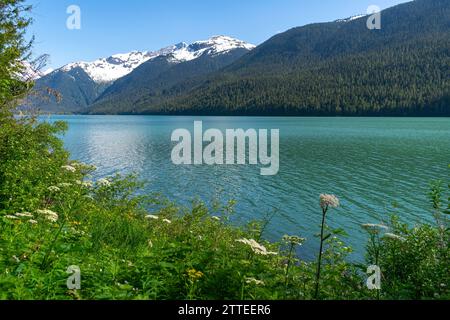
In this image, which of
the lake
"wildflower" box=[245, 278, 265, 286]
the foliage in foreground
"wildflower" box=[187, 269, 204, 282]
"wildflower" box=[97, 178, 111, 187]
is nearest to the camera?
"wildflower" box=[245, 278, 265, 286]

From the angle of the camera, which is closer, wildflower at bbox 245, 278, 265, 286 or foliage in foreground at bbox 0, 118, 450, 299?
wildflower at bbox 245, 278, 265, 286

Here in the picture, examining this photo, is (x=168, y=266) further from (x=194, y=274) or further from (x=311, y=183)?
(x=311, y=183)

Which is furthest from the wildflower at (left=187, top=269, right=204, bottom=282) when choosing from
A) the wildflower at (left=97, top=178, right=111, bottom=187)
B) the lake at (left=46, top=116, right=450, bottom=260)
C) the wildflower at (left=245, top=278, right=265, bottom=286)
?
the lake at (left=46, top=116, right=450, bottom=260)

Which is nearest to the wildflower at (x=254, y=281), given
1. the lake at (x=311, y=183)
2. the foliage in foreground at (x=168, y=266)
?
the foliage in foreground at (x=168, y=266)

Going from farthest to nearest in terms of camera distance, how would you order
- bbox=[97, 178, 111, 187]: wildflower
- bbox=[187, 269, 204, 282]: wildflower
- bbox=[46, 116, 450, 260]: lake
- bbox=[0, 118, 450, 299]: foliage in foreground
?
bbox=[46, 116, 450, 260]: lake
bbox=[97, 178, 111, 187]: wildflower
bbox=[187, 269, 204, 282]: wildflower
bbox=[0, 118, 450, 299]: foliage in foreground

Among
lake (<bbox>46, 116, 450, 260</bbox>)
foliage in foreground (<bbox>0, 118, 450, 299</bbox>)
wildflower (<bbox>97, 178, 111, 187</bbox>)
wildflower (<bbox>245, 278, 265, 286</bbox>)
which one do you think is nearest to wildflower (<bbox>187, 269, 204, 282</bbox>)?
foliage in foreground (<bbox>0, 118, 450, 299</bbox>)

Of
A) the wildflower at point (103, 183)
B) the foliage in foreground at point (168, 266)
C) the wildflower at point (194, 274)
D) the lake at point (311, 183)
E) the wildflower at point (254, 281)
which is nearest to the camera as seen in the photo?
the wildflower at point (254, 281)

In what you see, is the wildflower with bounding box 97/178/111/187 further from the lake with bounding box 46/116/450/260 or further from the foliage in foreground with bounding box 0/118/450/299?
the lake with bounding box 46/116/450/260

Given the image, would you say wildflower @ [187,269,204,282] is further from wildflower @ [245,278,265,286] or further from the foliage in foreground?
wildflower @ [245,278,265,286]

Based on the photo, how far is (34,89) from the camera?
18.1 metres

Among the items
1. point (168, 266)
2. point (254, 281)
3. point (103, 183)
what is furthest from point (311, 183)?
point (254, 281)

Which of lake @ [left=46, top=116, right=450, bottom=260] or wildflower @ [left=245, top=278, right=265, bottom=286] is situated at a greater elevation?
wildflower @ [left=245, top=278, right=265, bottom=286]

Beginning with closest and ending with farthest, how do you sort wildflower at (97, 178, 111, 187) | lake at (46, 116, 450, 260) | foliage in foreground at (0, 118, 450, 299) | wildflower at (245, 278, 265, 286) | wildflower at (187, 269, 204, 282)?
1. wildflower at (245, 278, 265, 286)
2. foliage in foreground at (0, 118, 450, 299)
3. wildflower at (187, 269, 204, 282)
4. wildflower at (97, 178, 111, 187)
5. lake at (46, 116, 450, 260)

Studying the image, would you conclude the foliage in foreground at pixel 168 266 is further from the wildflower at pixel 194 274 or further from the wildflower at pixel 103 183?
the wildflower at pixel 103 183
